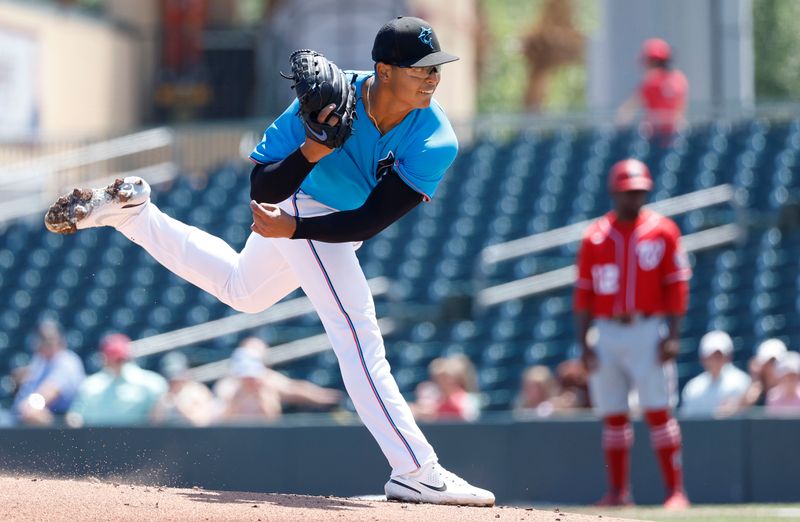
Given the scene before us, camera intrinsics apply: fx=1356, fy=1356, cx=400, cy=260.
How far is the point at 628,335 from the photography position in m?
7.92

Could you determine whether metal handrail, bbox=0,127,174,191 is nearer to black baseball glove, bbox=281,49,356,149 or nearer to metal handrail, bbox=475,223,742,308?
metal handrail, bbox=475,223,742,308

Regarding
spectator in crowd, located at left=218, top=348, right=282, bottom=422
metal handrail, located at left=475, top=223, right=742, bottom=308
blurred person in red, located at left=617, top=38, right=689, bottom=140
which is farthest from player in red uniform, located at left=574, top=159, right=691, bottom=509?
blurred person in red, located at left=617, top=38, right=689, bottom=140

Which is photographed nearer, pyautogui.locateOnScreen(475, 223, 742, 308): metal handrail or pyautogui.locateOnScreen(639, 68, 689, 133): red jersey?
pyautogui.locateOnScreen(475, 223, 742, 308): metal handrail

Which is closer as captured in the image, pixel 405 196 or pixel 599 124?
pixel 405 196

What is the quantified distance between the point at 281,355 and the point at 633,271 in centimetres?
458

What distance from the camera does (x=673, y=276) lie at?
7945 mm

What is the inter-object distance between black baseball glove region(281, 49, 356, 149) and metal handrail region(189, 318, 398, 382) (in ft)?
23.1

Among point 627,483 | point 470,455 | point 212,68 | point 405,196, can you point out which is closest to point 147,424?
point 470,455

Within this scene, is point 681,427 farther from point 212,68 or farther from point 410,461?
point 212,68

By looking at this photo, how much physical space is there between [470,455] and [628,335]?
4.07 ft

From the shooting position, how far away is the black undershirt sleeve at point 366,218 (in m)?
4.63

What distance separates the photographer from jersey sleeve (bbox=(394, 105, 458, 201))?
4.71 meters

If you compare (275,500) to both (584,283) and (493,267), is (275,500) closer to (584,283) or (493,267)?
(584,283)

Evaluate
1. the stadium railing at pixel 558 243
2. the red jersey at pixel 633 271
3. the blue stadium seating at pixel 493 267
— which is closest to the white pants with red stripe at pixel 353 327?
the red jersey at pixel 633 271
